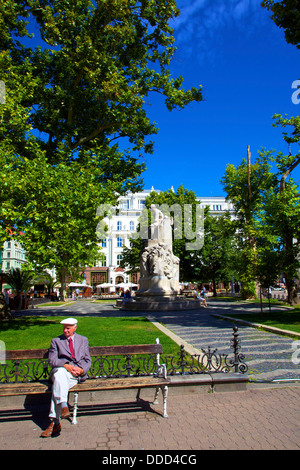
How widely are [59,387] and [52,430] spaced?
48 cm

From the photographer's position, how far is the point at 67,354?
4.73 meters

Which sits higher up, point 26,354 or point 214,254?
point 214,254

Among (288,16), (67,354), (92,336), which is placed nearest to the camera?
(67,354)

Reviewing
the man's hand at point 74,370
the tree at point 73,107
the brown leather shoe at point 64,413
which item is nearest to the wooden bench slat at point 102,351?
the man's hand at point 74,370

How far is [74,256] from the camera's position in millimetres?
11945

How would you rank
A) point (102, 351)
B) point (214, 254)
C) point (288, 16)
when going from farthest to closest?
point (214, 254)
point (288, 16)
point (102, 351)

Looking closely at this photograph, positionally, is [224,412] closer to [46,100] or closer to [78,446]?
[78,446]

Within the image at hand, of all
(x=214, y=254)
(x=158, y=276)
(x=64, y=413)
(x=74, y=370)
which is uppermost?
(x=214, y=254)

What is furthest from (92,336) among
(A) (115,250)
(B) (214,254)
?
(A) (115,250)

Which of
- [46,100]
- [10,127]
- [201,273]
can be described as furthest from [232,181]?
[10,127]

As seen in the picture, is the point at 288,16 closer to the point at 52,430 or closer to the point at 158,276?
the point at 52,430

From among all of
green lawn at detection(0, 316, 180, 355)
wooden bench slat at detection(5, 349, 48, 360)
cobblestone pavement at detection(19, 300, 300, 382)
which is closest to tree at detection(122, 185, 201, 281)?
cobblestone pavement at detection(19, 300, 300, 382)

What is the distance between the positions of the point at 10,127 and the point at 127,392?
12.0 m

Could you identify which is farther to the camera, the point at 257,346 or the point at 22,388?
the point at 257,346
